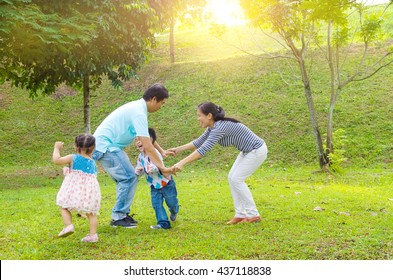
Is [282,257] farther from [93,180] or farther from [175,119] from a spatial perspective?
[175,119]

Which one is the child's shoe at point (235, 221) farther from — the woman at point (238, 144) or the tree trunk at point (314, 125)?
the tree trunk at point (314, 125)

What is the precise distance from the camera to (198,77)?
978 inches

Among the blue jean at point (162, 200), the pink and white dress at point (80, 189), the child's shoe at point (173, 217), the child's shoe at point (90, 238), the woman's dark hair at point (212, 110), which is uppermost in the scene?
the woman's dark hair at point (212, 110)

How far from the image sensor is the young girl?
5.66 m

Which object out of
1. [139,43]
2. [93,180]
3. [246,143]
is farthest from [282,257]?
[139,43]

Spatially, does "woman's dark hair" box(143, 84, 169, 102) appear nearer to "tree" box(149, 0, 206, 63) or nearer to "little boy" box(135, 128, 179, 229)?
"little boy" box(135, 128, 179, 229)

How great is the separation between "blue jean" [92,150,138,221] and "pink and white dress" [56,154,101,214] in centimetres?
39

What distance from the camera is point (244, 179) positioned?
6547 mm

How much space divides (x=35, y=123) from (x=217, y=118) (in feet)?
62.1

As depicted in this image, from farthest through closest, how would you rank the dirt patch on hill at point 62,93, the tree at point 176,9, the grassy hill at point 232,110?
the dirt patch on hill at point 62,93
the grassy hill at point 232,110
the tree at point 176,9

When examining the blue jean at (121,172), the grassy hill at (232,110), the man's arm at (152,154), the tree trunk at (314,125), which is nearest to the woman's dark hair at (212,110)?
the man's arm at (152,154)

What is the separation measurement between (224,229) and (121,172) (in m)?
1.61

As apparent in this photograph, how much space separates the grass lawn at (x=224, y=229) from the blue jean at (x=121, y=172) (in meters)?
0.41

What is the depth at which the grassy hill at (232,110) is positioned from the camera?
17.3 m
